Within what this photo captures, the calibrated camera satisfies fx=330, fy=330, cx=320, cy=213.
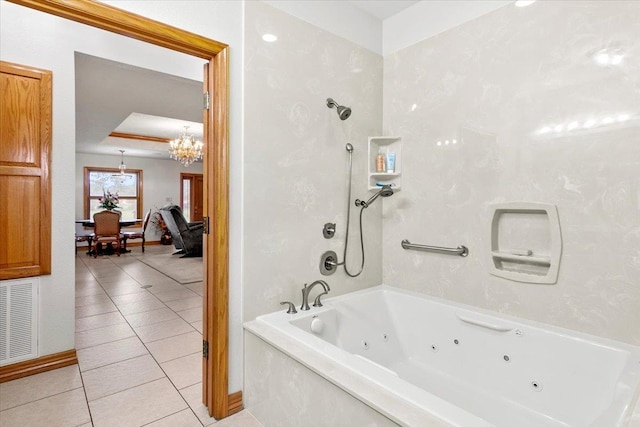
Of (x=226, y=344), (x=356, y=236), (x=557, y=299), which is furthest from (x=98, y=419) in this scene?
(x=557, y=299)

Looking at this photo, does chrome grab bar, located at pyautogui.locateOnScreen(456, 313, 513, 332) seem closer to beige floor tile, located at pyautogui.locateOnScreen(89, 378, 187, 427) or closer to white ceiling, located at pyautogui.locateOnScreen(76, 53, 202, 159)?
beige floor tile, located at pyautogui.locateOnScreen(89, 378, 187, 427)

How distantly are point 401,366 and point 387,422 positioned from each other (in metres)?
1.11

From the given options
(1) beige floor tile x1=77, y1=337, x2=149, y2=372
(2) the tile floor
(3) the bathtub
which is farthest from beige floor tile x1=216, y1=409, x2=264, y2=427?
(1) beige floor tile x1=77, y1=337, x2=149, y2=372

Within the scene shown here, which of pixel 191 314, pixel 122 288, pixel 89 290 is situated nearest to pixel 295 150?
pixel 191 314

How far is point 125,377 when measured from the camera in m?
2.18

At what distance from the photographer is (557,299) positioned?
5.59ft

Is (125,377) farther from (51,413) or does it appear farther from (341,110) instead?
(341,110)

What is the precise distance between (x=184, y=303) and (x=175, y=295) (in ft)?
1.33

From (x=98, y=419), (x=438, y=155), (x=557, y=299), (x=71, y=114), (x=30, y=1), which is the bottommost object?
(x=98, y=419)

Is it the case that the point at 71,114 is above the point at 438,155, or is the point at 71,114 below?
above

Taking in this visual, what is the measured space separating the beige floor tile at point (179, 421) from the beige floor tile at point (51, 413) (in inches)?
15.2

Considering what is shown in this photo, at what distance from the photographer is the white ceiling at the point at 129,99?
10.2 ft

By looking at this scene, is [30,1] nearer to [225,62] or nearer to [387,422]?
[225,62]

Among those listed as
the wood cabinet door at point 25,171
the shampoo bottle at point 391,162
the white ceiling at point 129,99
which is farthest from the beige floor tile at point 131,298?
the shampoo bottle at point 391,162
